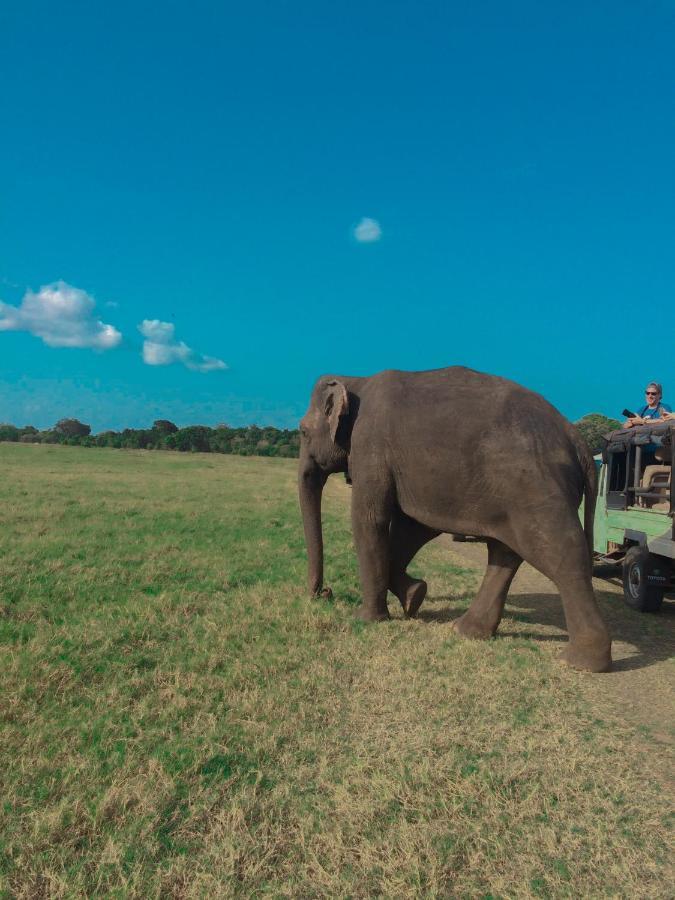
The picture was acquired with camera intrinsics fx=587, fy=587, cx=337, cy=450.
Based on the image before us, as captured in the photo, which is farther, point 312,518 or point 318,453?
point 312,518

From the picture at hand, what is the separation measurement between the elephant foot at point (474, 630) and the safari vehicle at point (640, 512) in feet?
8.45

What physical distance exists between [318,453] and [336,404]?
0.79 meters

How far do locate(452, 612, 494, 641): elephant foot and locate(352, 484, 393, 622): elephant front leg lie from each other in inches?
35.0

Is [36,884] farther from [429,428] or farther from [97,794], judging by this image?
[429,428]

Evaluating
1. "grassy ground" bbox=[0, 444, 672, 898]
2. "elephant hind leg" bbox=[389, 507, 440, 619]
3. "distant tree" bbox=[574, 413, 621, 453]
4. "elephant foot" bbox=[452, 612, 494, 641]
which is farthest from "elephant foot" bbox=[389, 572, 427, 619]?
"distant tree" bbox=[574, 413, 621, 453]

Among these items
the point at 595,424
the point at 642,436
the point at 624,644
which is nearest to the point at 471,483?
the point at 624,644

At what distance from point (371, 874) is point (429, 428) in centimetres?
400

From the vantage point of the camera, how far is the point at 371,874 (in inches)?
104

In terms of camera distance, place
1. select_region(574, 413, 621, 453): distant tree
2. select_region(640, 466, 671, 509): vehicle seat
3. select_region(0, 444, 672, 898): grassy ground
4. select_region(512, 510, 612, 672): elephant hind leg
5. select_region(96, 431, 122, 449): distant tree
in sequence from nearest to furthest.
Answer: select_region(0, 444, 672, 898): grassy ground → select_region(512, 510, 612, 672): elephant hind leg → select_region(640, 466, 671, 509): vehicle seat → select_region(574, 413, 621, 453): distant tree → select_region(96, 431, 122, 449): distant tree

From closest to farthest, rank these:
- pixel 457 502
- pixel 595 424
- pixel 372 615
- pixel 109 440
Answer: pixel 457 502, pixel 372 615, pixel 595 424, pixel 109 440

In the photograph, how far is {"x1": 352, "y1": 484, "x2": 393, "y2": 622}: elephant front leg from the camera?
636 centimetres

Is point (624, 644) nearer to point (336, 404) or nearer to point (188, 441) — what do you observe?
point (336, 404)

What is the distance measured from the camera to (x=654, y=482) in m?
8.39

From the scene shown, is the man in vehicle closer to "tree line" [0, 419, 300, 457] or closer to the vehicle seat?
the vehicle seat
